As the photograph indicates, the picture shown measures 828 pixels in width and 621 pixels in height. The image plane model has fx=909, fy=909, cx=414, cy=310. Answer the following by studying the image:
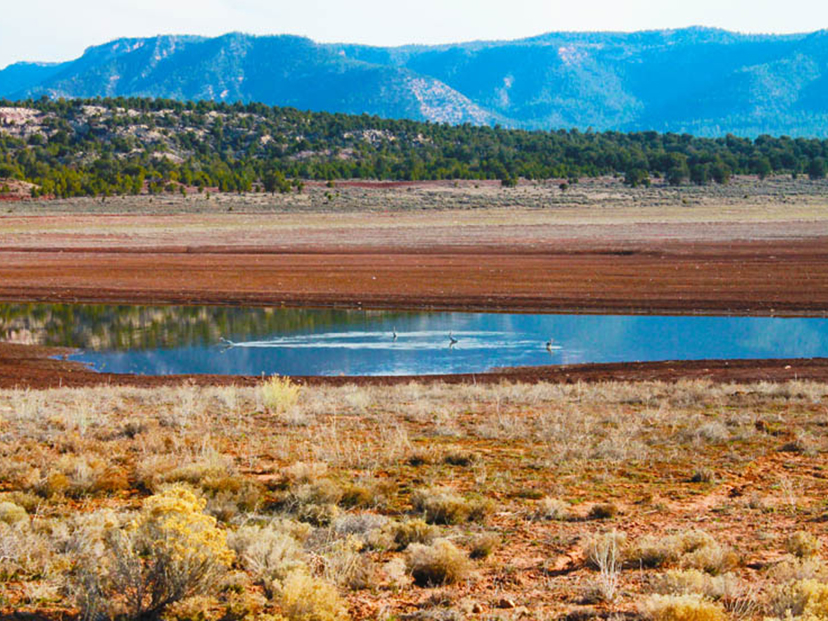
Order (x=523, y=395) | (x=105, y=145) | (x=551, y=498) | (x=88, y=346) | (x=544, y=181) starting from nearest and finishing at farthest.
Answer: (x=551, y=498)
(x=523, y=395)
(x=88, y=346)
(x=544, y=181)
(x=105, y=145)

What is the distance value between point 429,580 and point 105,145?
120 metres

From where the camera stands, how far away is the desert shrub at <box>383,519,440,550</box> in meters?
7.98

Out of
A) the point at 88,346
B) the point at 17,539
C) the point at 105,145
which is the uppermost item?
the point at 105,145

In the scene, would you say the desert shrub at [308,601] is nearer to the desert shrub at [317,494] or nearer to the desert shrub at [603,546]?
the desert shrub at [603,546]

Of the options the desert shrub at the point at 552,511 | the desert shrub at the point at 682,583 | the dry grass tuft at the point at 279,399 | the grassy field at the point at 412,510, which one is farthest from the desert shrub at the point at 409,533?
the dry grass tuft at the point at 279,399

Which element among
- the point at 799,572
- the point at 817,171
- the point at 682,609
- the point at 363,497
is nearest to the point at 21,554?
the point at 363,497

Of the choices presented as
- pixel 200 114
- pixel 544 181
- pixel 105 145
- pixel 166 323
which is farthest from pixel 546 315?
pixel 200 114

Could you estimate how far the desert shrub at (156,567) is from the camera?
6258 mm

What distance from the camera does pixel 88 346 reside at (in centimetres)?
2706

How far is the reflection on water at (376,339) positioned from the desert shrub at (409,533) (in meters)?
14.2

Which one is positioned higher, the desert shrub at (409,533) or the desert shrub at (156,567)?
the desert shrub at (156,567)

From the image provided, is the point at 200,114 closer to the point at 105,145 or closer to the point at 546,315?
the point at 105,145

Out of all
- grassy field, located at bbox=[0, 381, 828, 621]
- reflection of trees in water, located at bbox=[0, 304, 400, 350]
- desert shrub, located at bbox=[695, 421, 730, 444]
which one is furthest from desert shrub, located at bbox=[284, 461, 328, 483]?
reflection of trees in water, located at bbox=[0, 304, 400, 350]

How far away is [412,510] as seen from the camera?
9.07 metres
